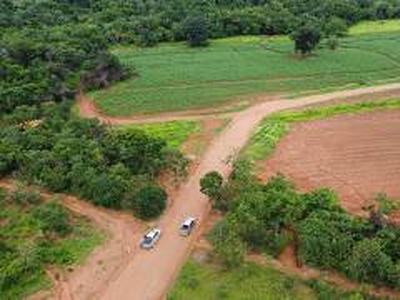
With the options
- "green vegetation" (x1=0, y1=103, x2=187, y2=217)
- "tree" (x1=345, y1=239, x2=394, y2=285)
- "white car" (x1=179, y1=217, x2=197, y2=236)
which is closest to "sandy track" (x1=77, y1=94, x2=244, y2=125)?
"green vegetation" (x1=0, y1=103, x2=187, y2=217)

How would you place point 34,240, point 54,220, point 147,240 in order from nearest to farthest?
1. point 147,240
2. point 34,240
3. point 54,220

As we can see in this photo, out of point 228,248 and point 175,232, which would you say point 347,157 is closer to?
point 175,232

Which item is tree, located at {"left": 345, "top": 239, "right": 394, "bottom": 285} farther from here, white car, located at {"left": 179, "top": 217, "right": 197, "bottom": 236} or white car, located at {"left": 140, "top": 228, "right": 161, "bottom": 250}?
white car, located at {"left": 140, "top": 228, "right": 161, "bottom": 250}

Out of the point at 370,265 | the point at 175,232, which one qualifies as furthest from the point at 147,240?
the point at 370,265

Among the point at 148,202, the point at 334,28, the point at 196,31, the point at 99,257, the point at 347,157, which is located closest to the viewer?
the point at 99,257

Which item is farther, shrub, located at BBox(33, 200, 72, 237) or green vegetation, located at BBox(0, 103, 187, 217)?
green vegetation, located at BBox(0, 103, 187, 217)

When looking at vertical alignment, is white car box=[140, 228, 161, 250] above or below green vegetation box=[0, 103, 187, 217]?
below
